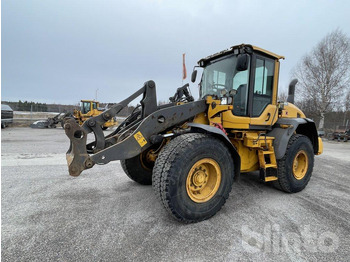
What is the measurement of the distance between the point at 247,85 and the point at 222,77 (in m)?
0.45

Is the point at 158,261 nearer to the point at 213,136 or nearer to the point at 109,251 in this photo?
the point at 109,251

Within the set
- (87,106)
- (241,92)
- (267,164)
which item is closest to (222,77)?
(241,92)

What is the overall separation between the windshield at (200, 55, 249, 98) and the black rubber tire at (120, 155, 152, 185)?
1.85 meters

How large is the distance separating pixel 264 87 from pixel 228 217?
2.37 m

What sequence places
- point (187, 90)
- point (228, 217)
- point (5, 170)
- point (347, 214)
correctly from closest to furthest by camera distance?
point (228, 217), point (347, 214), point (187, 90), point (5, 170)

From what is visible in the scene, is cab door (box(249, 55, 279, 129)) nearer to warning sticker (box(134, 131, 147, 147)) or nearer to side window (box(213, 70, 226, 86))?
side window (box(213, 70, 226, 86))

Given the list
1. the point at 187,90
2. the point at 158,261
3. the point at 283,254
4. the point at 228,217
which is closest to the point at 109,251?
the point at 158,261

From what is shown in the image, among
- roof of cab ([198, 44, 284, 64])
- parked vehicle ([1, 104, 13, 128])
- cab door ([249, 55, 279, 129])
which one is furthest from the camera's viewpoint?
parked vehicle ([1, 104, 13, 128])

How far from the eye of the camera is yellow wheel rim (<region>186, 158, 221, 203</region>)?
106 inches

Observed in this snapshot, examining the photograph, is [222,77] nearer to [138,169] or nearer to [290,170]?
[290,170]

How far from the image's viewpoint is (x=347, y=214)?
9.83 feet

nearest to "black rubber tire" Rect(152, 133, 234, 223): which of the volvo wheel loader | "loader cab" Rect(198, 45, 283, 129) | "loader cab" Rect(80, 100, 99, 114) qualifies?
the volvo wheel loader

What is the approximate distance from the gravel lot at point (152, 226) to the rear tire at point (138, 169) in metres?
0.17

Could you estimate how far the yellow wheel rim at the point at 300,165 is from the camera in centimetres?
402
